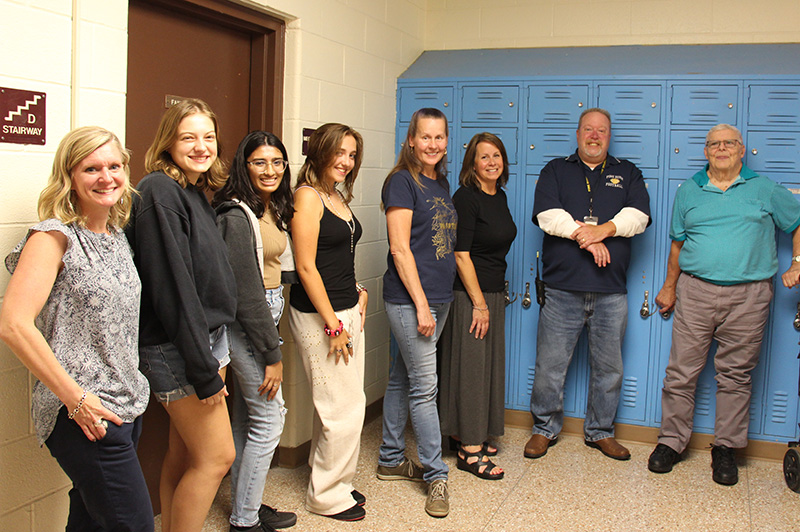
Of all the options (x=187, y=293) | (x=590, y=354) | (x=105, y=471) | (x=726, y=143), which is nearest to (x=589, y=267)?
(x=590, y=354)

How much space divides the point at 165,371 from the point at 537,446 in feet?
6.89

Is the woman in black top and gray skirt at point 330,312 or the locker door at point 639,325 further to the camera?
the locker door at point 639,325

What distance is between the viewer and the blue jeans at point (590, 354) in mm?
3469

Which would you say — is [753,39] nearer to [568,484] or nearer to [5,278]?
[568,484]

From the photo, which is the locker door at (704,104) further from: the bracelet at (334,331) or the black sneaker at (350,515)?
the black sneaker at (350,515)

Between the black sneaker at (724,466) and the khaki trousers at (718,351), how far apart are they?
0.04 m

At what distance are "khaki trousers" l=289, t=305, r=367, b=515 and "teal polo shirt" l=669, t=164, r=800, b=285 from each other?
1.63m

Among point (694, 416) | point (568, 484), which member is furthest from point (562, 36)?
point (568, 484)

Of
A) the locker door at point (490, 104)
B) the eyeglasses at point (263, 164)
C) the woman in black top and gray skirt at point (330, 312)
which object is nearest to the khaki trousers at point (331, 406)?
the woman in black top and gray skirt at point (330, 312)

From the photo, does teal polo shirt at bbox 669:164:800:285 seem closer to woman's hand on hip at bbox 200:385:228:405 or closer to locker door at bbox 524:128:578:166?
locker door at bbox 524:128:578:166

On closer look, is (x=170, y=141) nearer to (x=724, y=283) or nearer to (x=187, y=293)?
(x=187, y=293)

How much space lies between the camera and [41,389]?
1693 millimetres

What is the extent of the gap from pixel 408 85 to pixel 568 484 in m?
2.21

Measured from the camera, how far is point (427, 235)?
2904 millimetres
